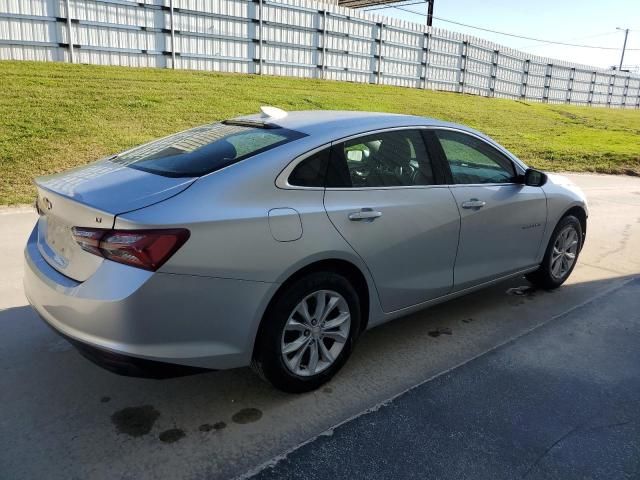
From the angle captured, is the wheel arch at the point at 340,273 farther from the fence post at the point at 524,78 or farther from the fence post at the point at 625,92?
the fence post at the point at 625,92

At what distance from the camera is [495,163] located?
13.8 ft

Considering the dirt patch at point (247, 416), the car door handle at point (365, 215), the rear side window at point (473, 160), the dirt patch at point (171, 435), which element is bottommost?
the dirt patch at point (247, 416)

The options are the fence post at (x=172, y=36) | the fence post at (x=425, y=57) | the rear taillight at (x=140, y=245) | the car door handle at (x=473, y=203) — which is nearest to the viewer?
the rear taillight at (x=140, y=245)

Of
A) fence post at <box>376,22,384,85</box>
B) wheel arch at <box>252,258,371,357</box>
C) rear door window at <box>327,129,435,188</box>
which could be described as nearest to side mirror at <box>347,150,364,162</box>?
rear door window at <box>327,129,435,188</box>

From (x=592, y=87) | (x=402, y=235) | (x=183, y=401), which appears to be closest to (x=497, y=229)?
(x=402, y=235)

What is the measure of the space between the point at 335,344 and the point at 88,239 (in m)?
1.45

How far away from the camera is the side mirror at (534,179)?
168 inches

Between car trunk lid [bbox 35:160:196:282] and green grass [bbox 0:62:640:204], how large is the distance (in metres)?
4.61

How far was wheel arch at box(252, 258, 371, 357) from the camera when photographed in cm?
280

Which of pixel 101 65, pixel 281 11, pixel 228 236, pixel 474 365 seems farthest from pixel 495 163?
pixel 281 11

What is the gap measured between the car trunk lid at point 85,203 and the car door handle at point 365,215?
909mm

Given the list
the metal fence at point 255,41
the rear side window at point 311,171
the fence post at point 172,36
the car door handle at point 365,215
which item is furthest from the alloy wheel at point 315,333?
the fence post at point 172,36

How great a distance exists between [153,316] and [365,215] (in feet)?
4.28

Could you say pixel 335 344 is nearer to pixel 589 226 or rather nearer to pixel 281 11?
pixel 589 226
